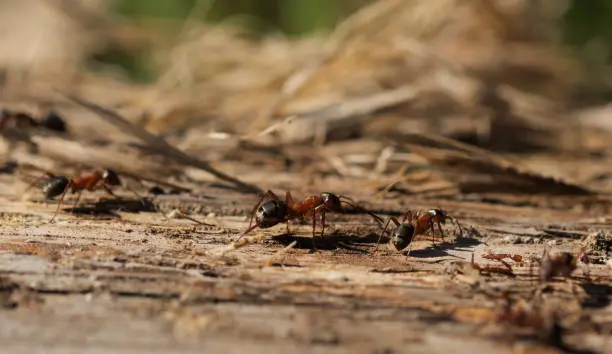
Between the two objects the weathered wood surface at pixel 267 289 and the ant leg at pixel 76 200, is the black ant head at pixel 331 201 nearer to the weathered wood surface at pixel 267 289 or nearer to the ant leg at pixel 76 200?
the weathered wood surface at pixel 267 289

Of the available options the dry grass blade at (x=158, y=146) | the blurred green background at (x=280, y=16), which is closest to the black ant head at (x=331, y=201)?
the dry grass blade at (x=158, y=146)

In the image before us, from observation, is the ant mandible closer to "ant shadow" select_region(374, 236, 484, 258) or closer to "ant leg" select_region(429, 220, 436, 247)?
"ant shadow" select_region(374, 236, 484, 258)

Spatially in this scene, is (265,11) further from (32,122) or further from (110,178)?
(110,178)

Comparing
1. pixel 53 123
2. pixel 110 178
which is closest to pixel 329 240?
pixel 110 178

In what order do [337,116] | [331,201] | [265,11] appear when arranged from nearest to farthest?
[331,201] → [337,116] → [265,11]

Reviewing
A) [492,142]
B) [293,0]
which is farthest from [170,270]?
[293,0]
